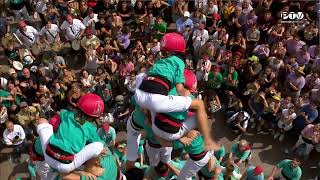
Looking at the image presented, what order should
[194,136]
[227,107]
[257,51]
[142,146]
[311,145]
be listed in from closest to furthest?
[194,136]
[142,146]
[311,145]
[227,107]
[257,51]

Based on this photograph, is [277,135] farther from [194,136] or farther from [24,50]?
[24,50]

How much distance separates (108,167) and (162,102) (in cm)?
133

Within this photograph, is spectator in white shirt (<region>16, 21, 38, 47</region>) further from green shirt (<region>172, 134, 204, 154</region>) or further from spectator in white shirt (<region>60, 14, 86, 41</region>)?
green shirt (<region>172, 134, 204, 154</region>)

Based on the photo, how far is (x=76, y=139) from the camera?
6312mm

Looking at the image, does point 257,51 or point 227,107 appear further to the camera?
point 257,51

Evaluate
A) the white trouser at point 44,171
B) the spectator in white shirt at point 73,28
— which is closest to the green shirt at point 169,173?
the white trouser at point 44,171

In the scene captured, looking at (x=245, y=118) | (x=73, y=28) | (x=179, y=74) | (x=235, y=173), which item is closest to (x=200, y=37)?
(x=245, y=118)

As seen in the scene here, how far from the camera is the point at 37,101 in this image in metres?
10.6

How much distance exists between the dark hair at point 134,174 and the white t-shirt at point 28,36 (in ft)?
15.1

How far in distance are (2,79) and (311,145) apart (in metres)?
6.71

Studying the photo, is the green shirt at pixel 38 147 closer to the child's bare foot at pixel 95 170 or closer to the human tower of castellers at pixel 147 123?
the human tower of castellers at pixel 147 123

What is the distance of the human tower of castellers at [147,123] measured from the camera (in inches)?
249

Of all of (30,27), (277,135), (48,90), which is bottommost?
(277,135)

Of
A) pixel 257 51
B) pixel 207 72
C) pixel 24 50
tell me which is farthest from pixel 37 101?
pixel 257 51
